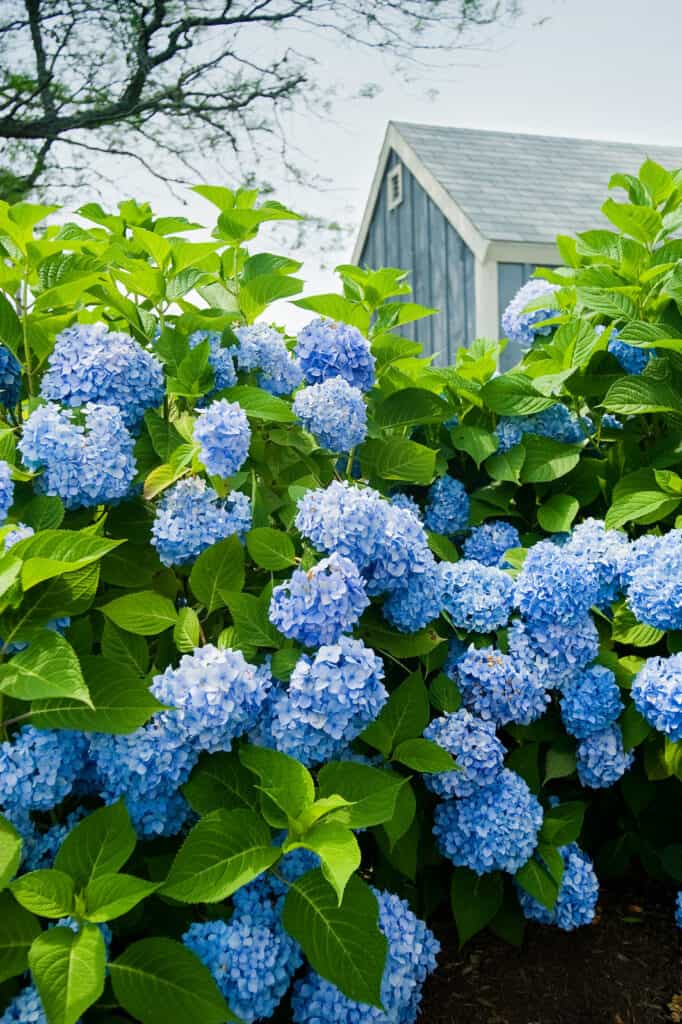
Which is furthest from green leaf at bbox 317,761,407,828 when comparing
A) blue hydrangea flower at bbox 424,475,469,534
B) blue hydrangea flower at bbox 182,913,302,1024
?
blue hydrangea flower at bbox 424,475,469,534

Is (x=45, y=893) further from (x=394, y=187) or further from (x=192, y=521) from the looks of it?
(x=394, y=187)

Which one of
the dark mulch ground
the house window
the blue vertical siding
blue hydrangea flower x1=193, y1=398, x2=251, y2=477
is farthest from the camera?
the house window

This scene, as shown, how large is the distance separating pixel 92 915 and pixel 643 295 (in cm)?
195

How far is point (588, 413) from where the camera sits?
267 cm

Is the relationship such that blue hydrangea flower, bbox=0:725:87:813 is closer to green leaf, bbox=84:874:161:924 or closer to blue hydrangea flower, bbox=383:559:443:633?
green leaf, bbox=84:874:161:924

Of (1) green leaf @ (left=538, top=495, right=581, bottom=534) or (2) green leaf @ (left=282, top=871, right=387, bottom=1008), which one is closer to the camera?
(2) green leaf @ (left=282, top=871, right=387, bottom=1008)

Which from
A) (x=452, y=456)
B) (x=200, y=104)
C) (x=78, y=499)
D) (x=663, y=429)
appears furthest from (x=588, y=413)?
(x=200, y=104)

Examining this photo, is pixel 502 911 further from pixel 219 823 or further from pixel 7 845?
pixel 7 845

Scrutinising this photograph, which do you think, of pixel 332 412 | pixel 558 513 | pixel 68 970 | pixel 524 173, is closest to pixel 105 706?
pixel 68 970

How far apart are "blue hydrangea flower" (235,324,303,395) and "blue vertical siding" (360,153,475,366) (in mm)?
7289

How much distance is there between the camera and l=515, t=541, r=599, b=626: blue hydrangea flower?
2.03 metres

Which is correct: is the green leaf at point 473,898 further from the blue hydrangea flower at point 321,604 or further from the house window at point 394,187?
the house window at point 394,187

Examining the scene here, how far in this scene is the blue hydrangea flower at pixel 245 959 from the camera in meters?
1.46

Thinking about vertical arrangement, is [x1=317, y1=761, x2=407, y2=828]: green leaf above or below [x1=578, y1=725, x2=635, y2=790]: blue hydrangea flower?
above
